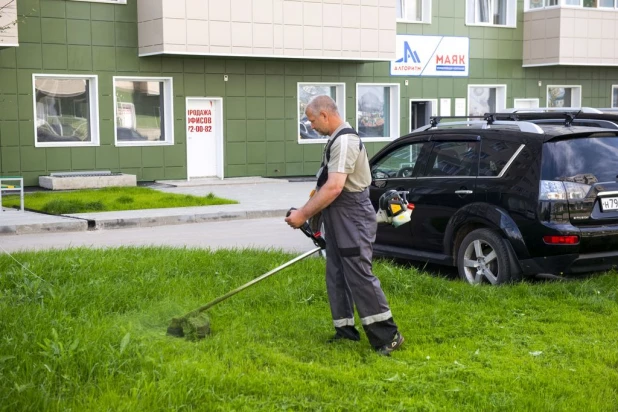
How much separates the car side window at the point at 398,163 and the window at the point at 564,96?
21.3 metres

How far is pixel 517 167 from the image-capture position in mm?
8781

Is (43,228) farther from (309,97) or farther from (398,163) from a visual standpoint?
(309,97)

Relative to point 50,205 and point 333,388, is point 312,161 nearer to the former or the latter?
point 50,205

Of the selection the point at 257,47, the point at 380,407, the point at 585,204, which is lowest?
the point at 380,407

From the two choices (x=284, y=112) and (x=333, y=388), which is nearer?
(x=333, y=388)

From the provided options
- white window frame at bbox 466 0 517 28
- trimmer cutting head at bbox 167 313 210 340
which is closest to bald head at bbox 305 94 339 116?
trimmer cutting head at bbox 167 313 210 340

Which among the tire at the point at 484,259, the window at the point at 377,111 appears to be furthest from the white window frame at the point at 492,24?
the tire at the point at 484,259

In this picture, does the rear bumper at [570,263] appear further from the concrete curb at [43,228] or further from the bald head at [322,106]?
the concrete curb at [43,228]

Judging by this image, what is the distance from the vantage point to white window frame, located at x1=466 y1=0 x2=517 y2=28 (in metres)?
28.6

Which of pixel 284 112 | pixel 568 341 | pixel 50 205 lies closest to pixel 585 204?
pixel 568 341

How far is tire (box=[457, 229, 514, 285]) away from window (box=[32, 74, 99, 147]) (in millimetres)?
14735

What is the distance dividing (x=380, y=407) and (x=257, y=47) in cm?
1871

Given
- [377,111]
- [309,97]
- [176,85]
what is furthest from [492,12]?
[176,85]

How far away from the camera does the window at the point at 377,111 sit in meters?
26.8
